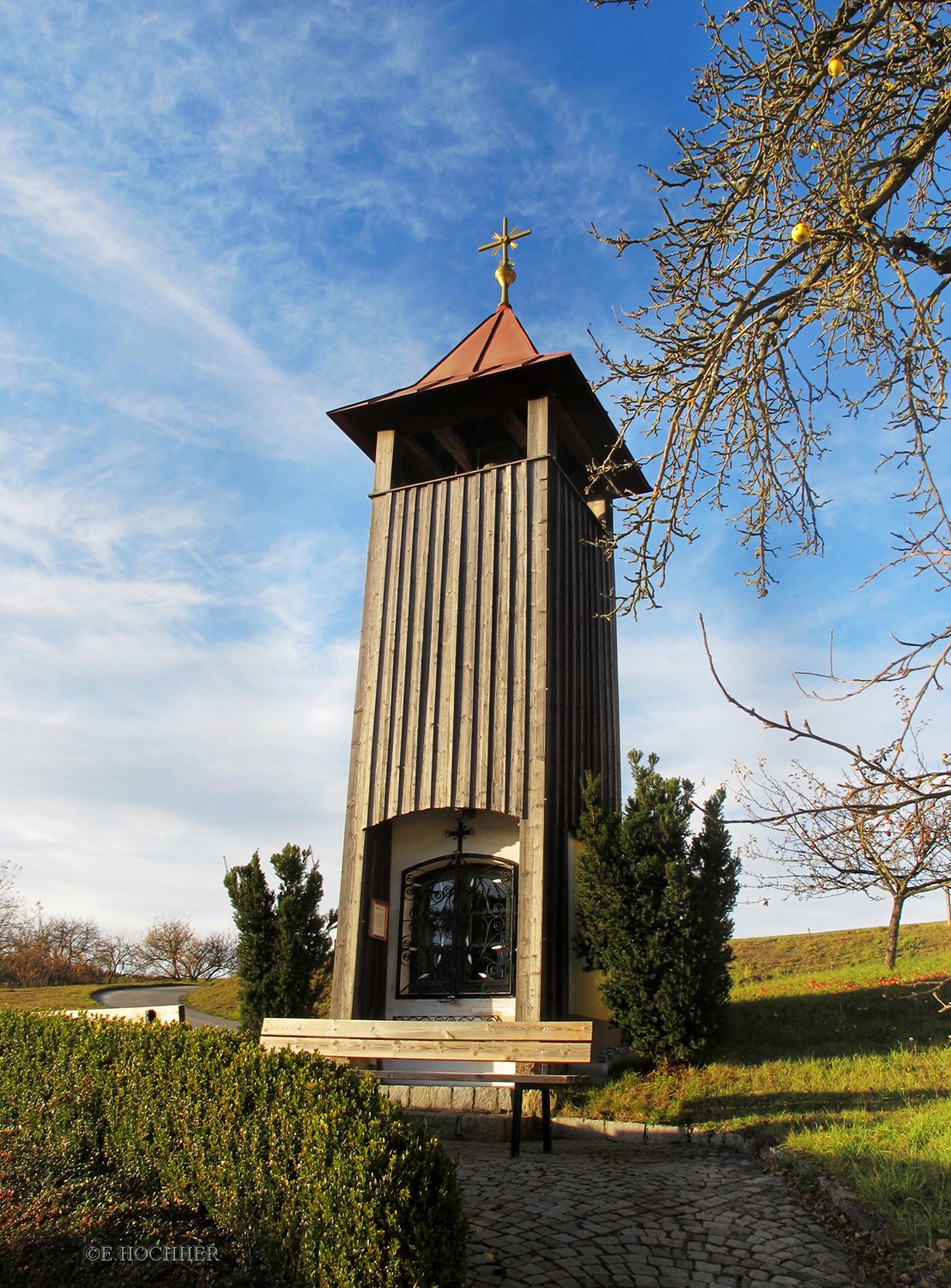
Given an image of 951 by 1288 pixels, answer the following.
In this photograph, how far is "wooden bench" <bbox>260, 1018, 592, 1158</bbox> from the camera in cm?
653

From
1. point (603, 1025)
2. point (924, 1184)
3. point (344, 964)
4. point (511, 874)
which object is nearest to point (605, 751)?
point (511, 874)

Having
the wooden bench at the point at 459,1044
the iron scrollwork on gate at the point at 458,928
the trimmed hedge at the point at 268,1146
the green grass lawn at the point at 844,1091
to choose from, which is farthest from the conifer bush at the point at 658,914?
the trimmed hedge at the point at 268,1146

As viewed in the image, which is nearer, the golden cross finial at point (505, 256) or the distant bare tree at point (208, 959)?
the golden cross finial at point (505, 256)

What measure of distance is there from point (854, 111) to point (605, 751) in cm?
844

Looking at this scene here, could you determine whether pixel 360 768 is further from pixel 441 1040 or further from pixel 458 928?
pixel 441 1040

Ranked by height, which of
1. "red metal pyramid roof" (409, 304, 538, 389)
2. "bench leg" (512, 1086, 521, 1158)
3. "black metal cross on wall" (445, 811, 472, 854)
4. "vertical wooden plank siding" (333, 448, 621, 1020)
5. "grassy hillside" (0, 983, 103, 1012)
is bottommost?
"bench leg" (512, 1086, 521, 1158)

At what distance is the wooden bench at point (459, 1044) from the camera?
653 centimetres

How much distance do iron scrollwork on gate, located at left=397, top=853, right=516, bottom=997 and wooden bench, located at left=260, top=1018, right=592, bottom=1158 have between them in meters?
2.65

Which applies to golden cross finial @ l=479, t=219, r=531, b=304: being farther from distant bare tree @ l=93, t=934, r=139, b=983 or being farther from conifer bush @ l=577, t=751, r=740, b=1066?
distant bare tree @ l=93, t=934, r=139, b=983

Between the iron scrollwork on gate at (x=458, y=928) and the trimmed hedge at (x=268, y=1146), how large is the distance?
4239mm

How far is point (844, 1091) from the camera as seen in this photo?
286 inches

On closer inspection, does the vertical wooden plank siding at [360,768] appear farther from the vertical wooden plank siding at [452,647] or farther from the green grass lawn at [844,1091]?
the green grass lawn at [844,1091]

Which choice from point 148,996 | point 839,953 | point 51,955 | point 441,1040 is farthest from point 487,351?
point 51,955

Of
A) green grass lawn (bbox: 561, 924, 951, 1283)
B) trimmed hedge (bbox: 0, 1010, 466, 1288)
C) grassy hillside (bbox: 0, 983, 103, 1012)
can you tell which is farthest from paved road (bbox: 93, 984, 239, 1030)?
trimmed hedge (bbox: 0, 1010, 466, 1288)
